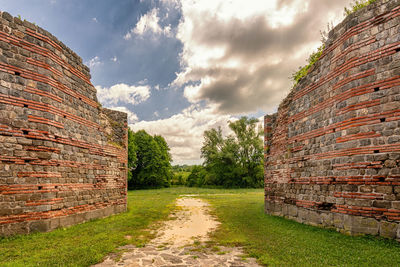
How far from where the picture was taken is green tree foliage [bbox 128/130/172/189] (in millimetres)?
37656

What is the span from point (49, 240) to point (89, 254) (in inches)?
76.5

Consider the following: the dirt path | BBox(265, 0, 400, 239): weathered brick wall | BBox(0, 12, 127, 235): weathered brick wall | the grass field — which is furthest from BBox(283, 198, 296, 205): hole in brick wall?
BBox(0, 12, 127, 235): weathered brick wall

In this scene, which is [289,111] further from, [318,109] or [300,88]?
[318,109]

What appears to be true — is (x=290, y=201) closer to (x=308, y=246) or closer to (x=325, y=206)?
(x=325, y=206)

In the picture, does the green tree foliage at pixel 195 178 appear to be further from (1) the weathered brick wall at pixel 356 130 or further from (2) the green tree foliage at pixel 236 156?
(1) the weathered brick wall at pixel 356 130

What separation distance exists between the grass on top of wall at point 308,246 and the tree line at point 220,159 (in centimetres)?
3127

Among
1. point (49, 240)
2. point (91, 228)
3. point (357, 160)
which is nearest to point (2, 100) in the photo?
point (49, 240)

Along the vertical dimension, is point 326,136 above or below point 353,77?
below

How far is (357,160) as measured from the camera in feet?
20.0

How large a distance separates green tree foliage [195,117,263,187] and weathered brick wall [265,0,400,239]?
3034 cm

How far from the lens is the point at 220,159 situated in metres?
40.7

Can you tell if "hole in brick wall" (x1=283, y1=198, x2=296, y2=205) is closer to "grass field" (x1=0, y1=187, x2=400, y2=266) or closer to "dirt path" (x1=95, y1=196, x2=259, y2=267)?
"grass field" (x1=0, y1=187, x2=400, y2=266)

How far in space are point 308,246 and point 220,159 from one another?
3516cm

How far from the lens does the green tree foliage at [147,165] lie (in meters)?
37.7
